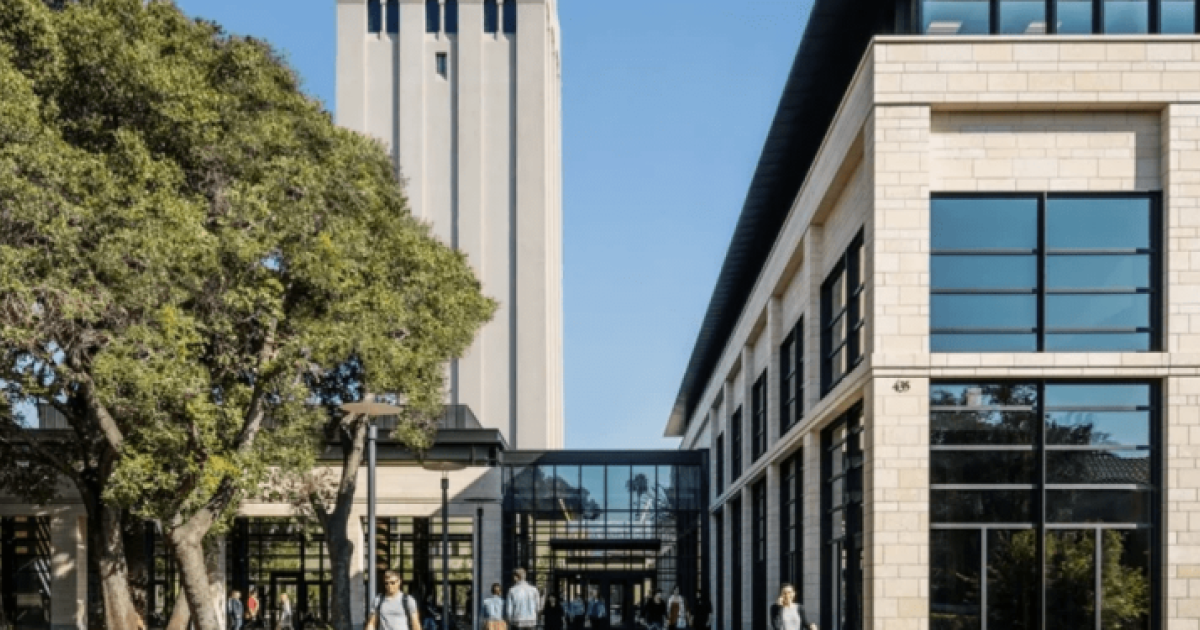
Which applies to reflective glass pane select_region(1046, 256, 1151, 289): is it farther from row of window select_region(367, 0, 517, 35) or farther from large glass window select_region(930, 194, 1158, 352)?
row of window select_region(367, 0, 517, 35)

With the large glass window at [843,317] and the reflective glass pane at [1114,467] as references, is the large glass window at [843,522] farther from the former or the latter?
the reflective glass pane at [1114,467]

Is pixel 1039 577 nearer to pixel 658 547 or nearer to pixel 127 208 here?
pixel 127 208

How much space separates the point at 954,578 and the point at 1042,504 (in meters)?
1.39

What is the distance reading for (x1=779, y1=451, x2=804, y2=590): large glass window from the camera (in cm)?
2817

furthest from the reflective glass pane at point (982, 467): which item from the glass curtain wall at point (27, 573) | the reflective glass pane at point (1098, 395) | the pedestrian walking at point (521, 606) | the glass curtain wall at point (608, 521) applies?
the glass curtain wall at point (608, 521)

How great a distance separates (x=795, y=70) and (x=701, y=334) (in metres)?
24.7

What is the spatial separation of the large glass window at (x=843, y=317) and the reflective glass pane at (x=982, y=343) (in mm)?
2154

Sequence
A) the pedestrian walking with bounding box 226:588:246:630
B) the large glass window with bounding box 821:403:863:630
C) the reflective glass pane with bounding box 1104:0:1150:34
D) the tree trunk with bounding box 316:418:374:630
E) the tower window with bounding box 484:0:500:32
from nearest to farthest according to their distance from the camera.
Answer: the reflective glass pane with bounding box 1104:0:1150:34 < the large glass window with bounding box 821:403:863:630 < the tree trunk with bounding box 316:418:374:630 < the pedestrian walking with bounding box 226:588:246:630 < the tower window with bounding box 484:0:500:32

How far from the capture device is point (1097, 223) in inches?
735

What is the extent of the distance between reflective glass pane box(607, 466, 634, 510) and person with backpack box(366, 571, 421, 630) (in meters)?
37.7

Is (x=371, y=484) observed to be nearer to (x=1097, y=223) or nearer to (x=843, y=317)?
(x=843, y=317)

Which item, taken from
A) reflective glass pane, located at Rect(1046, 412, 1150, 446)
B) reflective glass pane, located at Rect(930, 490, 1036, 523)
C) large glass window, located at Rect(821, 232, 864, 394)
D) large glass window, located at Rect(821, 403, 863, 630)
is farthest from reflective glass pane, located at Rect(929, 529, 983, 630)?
large glass window, located at Rect(821, 232, 864, 394)

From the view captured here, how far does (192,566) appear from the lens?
87.5 ft

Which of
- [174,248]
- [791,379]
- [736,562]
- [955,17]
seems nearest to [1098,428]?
[955,17]
